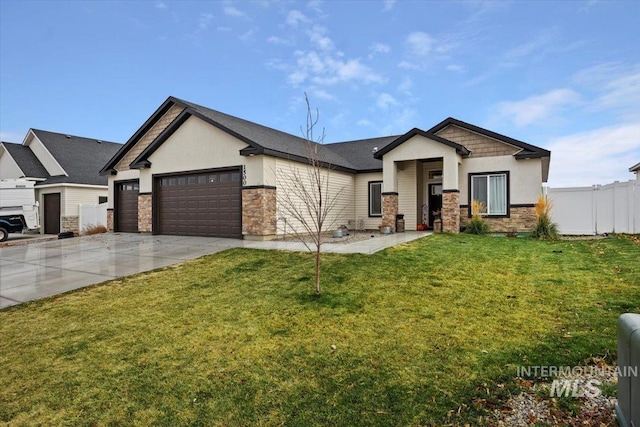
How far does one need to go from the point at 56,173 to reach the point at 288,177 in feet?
63.4

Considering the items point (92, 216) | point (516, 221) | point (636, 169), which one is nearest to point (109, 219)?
point (92, 216)

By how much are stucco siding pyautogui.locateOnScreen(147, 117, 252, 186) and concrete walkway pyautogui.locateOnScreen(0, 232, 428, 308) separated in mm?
3088

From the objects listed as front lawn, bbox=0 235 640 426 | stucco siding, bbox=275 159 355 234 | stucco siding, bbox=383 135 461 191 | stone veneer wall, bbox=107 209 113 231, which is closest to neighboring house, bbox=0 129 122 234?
stone veneer wall, bbox=107 209 113 231

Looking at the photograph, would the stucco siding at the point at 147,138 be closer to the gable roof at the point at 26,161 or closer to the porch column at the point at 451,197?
the gable roof at the point at 26,161

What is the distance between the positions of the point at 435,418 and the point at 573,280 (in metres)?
5.48

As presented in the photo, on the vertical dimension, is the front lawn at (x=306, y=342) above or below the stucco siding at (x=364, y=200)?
below

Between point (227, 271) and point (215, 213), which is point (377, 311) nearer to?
point (227, 271)

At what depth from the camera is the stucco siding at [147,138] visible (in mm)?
18547

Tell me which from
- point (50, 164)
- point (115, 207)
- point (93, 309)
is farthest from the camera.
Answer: point (50, 164)

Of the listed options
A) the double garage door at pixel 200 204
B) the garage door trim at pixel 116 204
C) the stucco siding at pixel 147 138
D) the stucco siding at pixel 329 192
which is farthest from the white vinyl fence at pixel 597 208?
the garage door trim at pixel 116 204

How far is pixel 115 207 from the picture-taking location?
20016 millimetres

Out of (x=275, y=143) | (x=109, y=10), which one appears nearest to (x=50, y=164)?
(x=109, y=10)

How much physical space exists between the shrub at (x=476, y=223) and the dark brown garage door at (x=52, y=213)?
24.8m

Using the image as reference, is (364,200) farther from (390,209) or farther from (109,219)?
(109,219)
